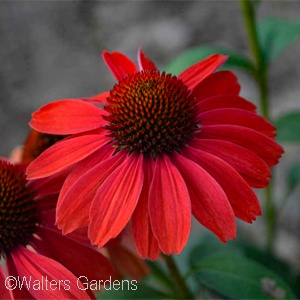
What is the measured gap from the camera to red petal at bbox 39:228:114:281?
91 cm

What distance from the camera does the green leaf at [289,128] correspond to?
1.33m

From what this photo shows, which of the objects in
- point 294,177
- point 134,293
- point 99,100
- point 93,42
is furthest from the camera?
point 93,42

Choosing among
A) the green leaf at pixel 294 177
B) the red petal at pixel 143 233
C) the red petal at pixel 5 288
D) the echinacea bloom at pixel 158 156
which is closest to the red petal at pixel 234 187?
the echinacea bloom at pixel 158 156

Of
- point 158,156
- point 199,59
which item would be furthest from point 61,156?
point 199,59

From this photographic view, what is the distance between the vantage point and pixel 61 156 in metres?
0.88

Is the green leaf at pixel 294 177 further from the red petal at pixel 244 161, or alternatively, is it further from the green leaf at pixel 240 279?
the red petal at pixel 244 161

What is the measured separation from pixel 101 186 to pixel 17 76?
2105 mm

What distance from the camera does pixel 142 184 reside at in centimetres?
85

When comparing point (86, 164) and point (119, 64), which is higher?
point (119, 64)

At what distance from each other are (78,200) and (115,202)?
Answer: 5cm

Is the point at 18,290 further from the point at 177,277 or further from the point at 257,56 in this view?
the point at 257,56

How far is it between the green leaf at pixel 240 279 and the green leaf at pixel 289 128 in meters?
0.34

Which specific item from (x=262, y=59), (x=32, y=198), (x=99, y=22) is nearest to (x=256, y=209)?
(x=32, y=198)

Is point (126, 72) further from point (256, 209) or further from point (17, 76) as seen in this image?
point (17, 76)
